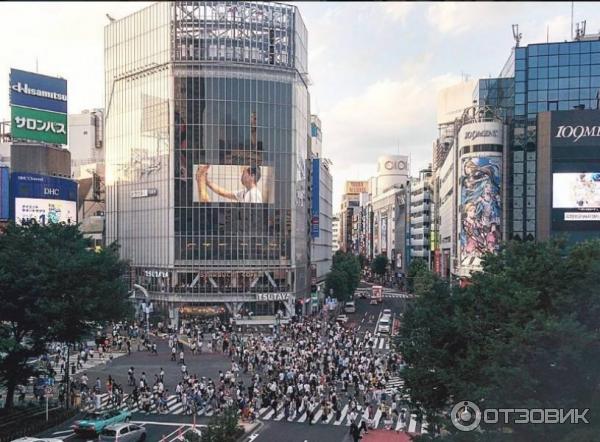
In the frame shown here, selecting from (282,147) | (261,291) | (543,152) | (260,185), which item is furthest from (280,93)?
(543,152)

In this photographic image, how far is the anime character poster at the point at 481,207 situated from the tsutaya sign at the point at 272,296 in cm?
2087

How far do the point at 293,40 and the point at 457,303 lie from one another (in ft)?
177

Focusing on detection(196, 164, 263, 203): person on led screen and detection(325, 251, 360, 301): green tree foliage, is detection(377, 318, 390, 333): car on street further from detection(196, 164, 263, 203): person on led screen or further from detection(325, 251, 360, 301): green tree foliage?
detection(325, 251, 360, 301): green tree foliage

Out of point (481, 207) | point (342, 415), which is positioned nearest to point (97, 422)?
point (342, 415)

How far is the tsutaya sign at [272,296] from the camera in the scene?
218ft

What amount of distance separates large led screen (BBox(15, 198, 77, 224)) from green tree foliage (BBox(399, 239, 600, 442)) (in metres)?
49.5

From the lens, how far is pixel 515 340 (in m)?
16.7

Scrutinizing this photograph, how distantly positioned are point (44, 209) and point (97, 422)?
44405 millimetres

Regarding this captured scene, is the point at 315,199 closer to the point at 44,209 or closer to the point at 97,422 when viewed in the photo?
the point at 44,209

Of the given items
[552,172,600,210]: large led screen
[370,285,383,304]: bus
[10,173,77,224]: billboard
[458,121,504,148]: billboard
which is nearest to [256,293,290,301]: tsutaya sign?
[10,173,77,224]: billboard

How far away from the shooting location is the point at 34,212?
2474 inches

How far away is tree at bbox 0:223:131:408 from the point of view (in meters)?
27.3

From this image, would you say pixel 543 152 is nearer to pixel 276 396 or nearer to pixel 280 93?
pixel 280 93

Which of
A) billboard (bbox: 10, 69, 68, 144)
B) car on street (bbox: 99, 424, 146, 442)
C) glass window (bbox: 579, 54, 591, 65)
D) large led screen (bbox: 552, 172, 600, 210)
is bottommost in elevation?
car on street (bbox: 99, 424, 146, 442)
